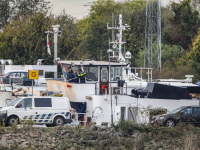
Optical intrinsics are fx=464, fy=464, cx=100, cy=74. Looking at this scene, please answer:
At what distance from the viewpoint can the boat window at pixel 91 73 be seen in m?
28.3

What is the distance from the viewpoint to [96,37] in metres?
71.0

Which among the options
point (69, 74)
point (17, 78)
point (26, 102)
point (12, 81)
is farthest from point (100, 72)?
point (17, 78)

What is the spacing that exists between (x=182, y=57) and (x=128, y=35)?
12.4m

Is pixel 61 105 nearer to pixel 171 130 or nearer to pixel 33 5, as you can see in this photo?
pixel 171 130

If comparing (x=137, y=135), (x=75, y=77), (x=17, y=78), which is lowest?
(x=137, y=135)

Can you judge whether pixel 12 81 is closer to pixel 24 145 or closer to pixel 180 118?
pixel 180 118

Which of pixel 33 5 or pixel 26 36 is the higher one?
pixel 33 5

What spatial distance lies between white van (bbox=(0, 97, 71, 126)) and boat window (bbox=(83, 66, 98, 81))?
15.0 feet

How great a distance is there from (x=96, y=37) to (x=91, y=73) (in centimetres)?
4292

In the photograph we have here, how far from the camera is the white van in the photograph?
22750 mm

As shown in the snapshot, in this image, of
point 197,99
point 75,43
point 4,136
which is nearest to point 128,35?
point 75,43

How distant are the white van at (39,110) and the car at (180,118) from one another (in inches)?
181

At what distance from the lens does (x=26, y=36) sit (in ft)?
179

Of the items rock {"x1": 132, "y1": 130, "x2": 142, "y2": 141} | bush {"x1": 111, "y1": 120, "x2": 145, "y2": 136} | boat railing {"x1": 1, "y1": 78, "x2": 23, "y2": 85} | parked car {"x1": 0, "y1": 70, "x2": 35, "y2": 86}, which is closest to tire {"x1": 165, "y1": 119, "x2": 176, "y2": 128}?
bush {"x1": 111, "y1": 120, "x2": 145, "y2": 136}
